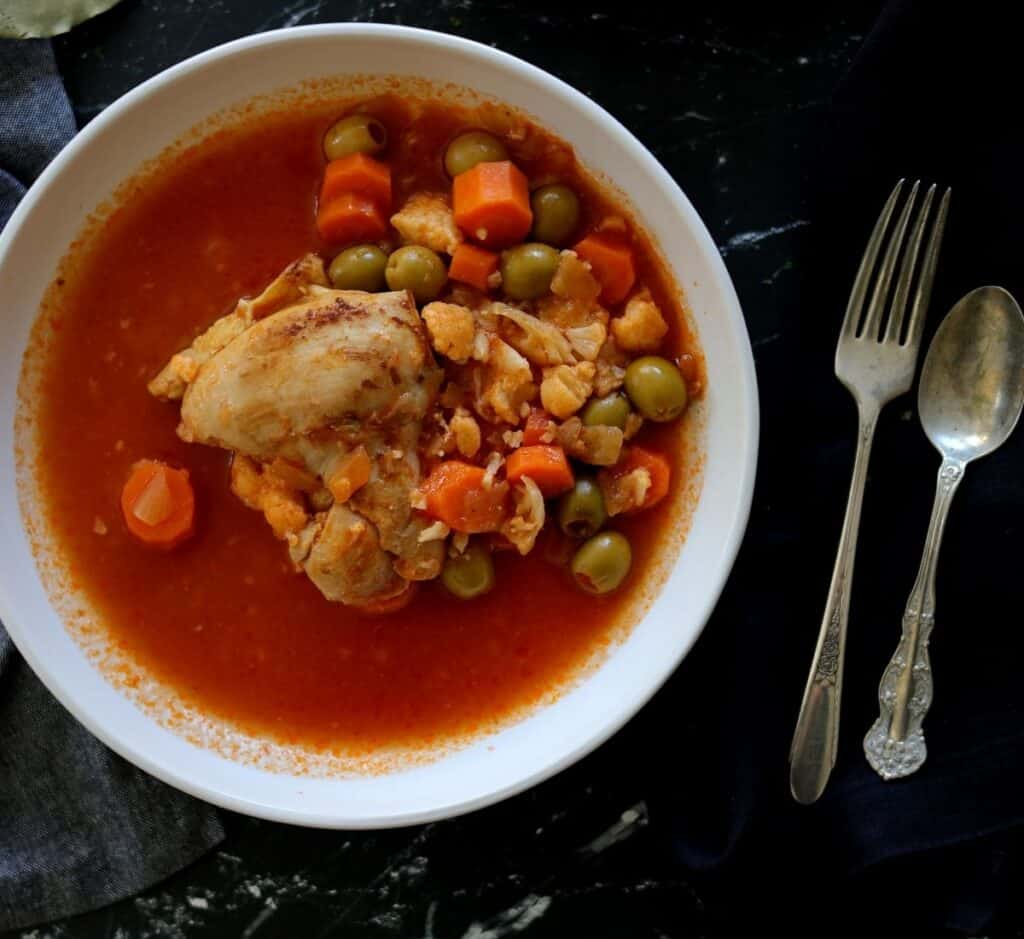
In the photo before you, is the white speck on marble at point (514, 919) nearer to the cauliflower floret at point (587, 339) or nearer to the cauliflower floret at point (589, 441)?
the cauliflower floret at point (589, 441)

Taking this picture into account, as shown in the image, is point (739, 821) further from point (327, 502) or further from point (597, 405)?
point (327, 502)

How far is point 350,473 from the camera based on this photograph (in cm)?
335

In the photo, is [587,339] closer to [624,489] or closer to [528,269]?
[528,269]

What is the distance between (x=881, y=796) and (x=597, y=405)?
1578mm

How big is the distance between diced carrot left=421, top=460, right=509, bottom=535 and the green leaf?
2006 millimetres

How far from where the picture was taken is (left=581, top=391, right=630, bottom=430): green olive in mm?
3463

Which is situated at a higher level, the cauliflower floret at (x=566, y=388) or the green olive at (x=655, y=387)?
the cauliflower floret at (x=566, y=388)

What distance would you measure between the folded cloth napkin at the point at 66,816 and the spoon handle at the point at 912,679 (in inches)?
90.5

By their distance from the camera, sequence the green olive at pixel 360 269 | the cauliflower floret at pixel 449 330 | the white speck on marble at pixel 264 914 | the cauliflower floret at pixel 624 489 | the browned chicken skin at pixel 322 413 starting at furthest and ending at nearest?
the white speck on marble at pixel 264 914 < the cauliflower floret at pixel 624 489 < the green olive at pixel 360 269 < the cauliflower floret at pixel 449 330 < the browned chicken skin at pixel 322 413

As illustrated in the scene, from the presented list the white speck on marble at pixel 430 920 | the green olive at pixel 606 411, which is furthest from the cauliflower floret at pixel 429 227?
the white speck on marble at pixel 430 920

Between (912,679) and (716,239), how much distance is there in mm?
1599

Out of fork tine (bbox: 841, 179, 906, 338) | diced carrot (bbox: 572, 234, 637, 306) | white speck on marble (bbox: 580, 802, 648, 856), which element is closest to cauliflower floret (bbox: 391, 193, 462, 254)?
diced carrot (bbox: 572, 234, 637, 306)

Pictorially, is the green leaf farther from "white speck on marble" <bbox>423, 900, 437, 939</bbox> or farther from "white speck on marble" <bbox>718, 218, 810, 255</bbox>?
"white speck on marble" <bbox>423, 900, 437, 939</bbox>

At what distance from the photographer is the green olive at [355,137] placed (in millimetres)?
3482
